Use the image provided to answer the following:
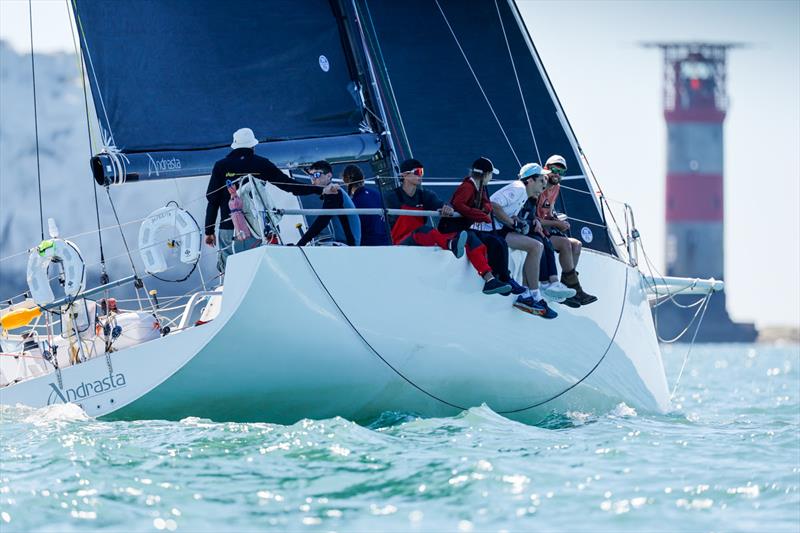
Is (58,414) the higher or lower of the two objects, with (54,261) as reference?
lower

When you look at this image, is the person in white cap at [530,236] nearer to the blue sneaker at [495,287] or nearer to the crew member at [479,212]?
the crew member at [479,212]

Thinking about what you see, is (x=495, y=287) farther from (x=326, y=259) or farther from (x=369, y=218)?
(x=326, y=259)

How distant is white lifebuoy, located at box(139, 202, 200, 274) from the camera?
26.0 ft

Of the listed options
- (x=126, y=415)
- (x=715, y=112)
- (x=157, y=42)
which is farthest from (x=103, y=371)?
(x=715, y=112)

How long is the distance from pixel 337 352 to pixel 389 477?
180 centimetres

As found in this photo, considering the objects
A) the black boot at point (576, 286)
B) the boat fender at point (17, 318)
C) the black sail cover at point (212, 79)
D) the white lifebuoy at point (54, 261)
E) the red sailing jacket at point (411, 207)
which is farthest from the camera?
the boat fender at point (17, 318)

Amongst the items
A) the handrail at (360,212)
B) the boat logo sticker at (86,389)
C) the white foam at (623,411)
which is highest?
the handrail at (360,212)

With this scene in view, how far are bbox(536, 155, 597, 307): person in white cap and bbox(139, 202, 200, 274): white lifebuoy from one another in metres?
2.22

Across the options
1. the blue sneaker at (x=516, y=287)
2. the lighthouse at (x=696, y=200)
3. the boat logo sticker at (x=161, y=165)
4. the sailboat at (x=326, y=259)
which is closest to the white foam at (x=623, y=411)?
the sailboat at (x=326, y=259)

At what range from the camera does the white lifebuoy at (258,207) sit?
7.48 meters

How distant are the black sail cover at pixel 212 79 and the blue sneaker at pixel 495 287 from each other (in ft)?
5.81

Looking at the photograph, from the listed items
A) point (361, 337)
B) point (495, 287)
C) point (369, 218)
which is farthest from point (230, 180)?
point (495, 287)

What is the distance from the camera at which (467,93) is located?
10430mm

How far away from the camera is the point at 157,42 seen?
9117 millimetres
